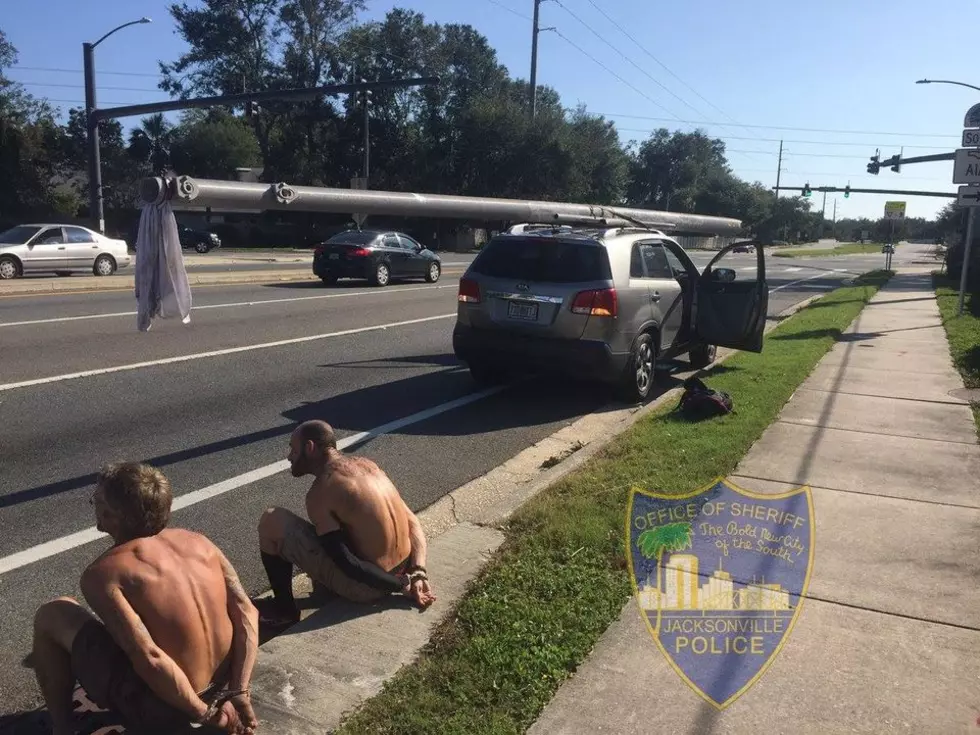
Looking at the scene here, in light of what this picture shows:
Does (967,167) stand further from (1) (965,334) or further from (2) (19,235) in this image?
(2) (19,235)

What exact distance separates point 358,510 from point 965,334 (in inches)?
532

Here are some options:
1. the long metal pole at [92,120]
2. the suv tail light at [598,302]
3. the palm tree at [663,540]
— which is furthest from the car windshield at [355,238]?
the palm tree at [663,540]

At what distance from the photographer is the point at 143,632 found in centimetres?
290

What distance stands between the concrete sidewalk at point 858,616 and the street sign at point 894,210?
96.9 feet

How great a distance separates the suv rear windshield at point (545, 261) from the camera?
346 inches

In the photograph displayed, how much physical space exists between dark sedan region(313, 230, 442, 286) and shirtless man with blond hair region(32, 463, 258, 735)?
20.0 metres

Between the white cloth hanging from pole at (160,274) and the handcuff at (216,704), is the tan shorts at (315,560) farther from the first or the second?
the white cloth hanging from pole at (160,274)

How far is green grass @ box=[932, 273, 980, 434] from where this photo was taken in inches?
417

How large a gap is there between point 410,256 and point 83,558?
19.8 meters

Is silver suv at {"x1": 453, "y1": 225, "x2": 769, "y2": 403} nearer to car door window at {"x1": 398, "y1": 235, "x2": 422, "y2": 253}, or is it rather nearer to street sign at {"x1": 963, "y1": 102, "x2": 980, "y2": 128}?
street sign at {"x1": 963, "y1": 102, "x2": 980, "y2": 128}

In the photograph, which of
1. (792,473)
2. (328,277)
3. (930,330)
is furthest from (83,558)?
(328,277)

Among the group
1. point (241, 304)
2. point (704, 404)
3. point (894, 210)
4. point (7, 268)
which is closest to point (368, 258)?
point (241, 304)

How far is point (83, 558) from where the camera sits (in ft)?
15.8

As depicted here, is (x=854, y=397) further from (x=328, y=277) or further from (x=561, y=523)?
(x=328, y=277)
